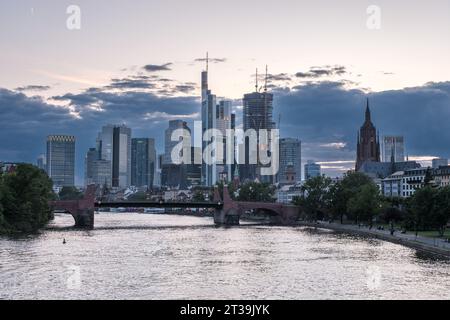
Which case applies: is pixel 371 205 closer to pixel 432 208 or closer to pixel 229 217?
pixel 432 208

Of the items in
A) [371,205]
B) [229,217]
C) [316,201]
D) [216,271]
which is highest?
[371,205]

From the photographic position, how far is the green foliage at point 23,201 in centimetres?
9931

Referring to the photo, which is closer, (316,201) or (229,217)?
(316,201)

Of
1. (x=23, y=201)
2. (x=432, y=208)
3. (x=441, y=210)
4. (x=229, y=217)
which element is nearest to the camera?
(x=441, y=210)

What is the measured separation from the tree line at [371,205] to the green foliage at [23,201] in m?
55.6

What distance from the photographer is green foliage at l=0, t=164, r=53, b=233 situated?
99.3 m

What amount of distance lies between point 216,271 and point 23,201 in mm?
57211

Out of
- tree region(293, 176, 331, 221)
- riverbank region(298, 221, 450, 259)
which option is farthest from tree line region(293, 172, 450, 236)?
riverbank region(298, 221, 450, 259)

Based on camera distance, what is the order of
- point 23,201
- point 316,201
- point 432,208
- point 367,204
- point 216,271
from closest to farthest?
point 216,271 < point 432,208 < point 23,201 < point 367,204 < point 316,201

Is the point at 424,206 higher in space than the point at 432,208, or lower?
higher

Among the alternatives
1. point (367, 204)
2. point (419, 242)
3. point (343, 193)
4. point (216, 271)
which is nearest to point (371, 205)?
point (367, 204)

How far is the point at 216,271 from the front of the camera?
5641cm
